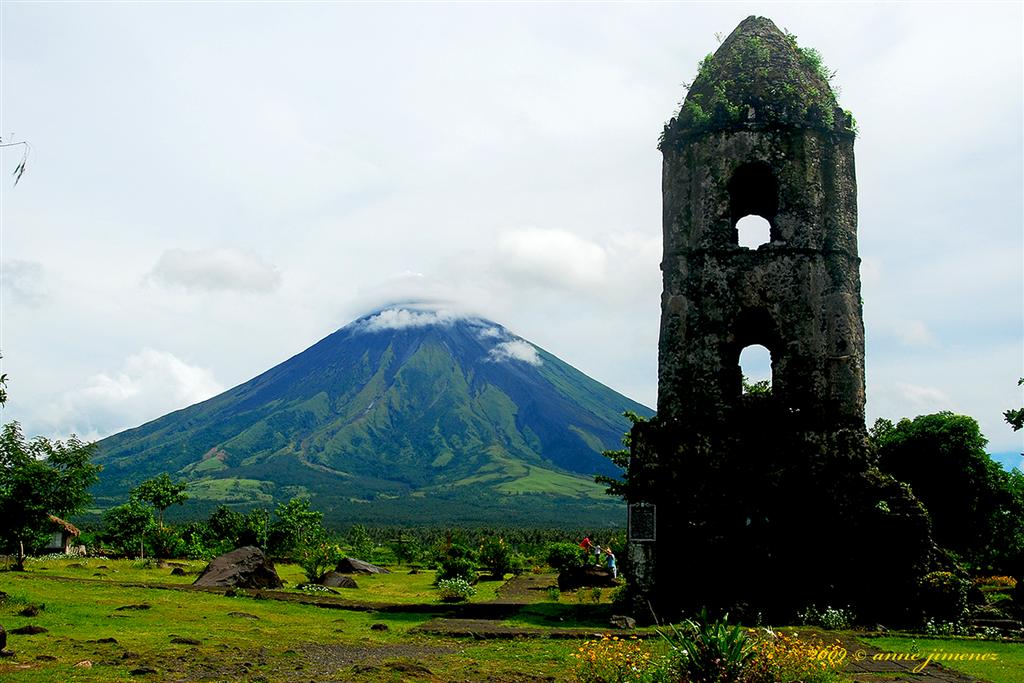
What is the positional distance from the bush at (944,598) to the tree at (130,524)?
27869mm

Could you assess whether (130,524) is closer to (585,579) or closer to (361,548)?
(361,548)

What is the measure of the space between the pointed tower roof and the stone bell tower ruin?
3 cm

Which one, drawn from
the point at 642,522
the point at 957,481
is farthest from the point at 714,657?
the point at 957,481

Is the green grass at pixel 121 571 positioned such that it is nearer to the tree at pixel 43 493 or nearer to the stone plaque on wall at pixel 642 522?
the tree at pixel 43 493

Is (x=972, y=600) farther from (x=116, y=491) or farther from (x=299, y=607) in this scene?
(x=116, y=491)

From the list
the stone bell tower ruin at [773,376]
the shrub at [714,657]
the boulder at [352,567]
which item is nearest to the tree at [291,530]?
the boulder at [352,567]

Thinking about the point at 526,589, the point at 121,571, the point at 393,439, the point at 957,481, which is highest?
the point at 393,439

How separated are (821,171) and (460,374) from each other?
174m

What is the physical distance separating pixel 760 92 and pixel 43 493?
756 inches

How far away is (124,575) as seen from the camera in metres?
22.8

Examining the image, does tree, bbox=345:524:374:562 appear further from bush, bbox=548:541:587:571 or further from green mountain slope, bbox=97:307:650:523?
green mountain slope, bbox=97:307:650:523

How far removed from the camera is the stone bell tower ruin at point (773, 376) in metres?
13.3

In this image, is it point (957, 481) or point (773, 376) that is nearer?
point (773, 376)

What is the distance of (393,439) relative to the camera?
164 m
